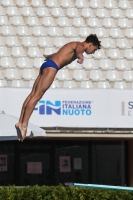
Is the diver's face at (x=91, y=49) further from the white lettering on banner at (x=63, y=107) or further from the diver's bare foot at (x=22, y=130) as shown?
the white lettering on banner at (x=63, y=107)

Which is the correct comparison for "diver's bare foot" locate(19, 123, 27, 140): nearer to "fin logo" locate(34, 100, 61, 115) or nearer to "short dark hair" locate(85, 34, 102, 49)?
"short dark hair" locate(85, 34, 102, 49)

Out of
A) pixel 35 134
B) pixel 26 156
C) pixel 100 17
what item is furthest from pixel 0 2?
pixel 35 134

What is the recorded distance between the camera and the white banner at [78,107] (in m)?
16.1

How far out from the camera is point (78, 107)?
1638 centimetres

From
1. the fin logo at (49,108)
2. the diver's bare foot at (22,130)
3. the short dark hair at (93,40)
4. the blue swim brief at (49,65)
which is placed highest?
the short dark hair at (93,40)

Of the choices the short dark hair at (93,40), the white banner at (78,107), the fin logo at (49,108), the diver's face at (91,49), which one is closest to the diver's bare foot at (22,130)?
the diver's face at (91,49)

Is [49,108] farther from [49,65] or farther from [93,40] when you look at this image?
[49,65]

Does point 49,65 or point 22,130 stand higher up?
point 49,65

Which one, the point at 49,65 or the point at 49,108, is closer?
the point at 49,65

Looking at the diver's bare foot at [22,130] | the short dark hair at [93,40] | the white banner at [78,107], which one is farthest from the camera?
the white banner at [78,107]

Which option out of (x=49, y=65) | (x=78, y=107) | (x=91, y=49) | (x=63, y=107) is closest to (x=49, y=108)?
(x=63, y=107)

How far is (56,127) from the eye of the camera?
16375 mm

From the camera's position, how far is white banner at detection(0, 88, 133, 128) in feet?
52.8

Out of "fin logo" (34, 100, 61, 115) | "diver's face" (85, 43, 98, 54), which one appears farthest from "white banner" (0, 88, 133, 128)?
"diver's face" (85, 43, 98, 54)
